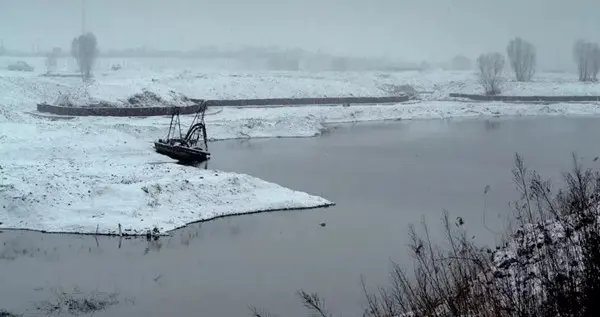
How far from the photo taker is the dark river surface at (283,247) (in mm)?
10711

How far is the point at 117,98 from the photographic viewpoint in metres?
43.8

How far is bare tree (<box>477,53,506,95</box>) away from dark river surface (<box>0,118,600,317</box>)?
4333 centimetres

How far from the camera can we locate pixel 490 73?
2825 inches

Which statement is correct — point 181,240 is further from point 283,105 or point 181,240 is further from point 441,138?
point 283,105

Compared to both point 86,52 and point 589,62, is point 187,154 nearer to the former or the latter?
point 86,52

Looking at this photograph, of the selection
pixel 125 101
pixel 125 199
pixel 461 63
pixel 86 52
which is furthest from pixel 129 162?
pixel 461 63

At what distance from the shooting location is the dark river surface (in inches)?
422

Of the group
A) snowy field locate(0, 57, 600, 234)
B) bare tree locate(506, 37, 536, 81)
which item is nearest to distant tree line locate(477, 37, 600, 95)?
bare tree locate(506, 37, 536, 81)

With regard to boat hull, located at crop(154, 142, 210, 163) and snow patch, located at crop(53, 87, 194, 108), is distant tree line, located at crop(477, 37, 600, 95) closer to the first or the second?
snow patch, located at crop(53, 87, 194, 108)

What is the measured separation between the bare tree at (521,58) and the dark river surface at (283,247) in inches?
2342

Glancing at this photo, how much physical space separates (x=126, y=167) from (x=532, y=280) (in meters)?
16.3

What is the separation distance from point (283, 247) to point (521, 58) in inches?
2994

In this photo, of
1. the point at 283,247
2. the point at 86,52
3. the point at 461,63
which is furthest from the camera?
the point at 461,63

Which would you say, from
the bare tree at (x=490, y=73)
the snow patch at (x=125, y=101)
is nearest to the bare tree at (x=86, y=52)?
the snow patch at (x=125, y=101)
